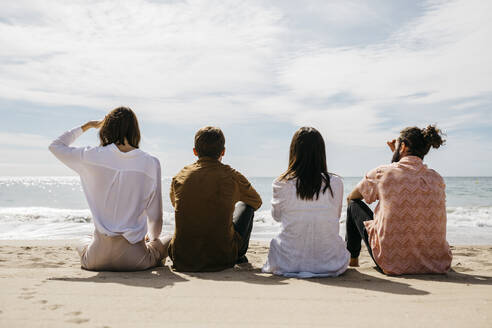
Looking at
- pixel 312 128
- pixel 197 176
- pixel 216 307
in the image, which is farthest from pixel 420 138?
pixel 216 307

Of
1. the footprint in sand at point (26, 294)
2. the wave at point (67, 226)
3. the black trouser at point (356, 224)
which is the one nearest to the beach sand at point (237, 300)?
the footprint in sand at point (26, 294)

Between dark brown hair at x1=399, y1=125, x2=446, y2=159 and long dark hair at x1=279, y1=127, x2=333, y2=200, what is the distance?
0.88 metres

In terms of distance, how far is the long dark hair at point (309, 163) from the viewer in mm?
3777

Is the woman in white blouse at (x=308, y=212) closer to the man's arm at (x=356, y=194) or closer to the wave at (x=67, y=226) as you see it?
the man's arm at (x=356, y=194)

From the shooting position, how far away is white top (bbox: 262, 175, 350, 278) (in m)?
3.84

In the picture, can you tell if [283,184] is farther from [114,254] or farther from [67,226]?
[67,226]

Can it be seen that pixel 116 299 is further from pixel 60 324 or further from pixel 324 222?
pixel 324 222

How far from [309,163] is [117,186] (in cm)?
182

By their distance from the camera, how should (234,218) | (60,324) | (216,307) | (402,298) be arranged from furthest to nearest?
(234,218)
(402,298)
(216,307)
(60,324)

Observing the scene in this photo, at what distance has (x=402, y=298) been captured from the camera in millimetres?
3023

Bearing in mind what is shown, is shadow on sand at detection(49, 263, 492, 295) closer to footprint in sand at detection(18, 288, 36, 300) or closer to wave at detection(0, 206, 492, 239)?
footprint in sand at detection(18, 288, 36, 300)

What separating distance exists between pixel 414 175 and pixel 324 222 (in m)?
0.97

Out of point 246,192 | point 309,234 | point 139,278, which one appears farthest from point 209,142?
point 139,278

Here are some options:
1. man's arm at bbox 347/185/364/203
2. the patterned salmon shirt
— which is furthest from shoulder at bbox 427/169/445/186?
man's arm at bbox 347/185/364/203
